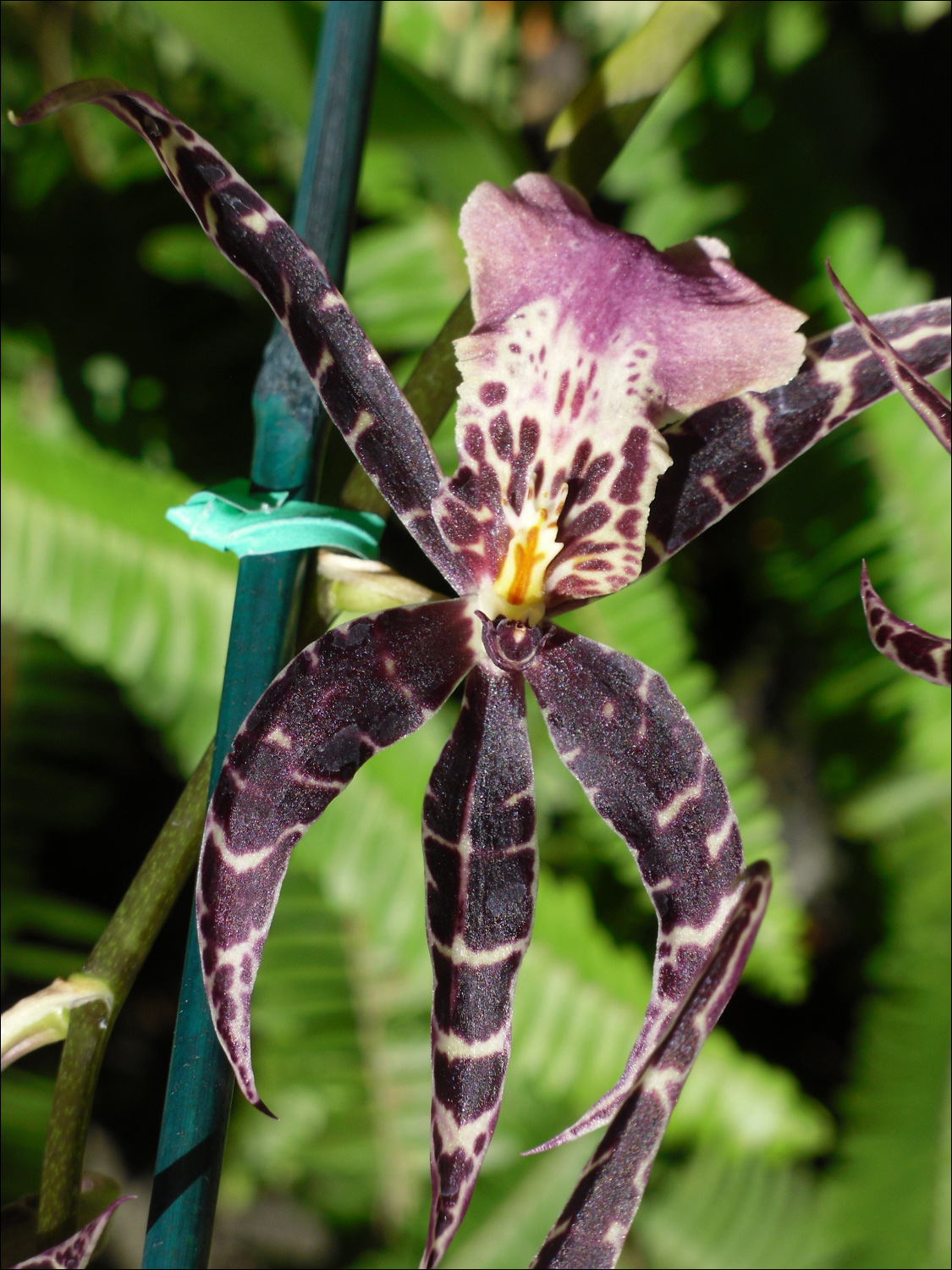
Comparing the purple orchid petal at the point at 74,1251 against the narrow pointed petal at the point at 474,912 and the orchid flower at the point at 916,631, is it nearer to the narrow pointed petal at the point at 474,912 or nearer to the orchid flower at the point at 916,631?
the narrow pointed petal at the point at 474,912

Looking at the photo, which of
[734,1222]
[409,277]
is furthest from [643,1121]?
[409,277]

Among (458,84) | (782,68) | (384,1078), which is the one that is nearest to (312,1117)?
(384,1078)

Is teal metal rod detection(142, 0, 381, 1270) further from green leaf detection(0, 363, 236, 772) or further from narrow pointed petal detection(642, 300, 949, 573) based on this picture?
green leaf detection(0, 363, 236, 772)

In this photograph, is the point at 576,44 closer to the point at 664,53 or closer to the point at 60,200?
the point at 60,200

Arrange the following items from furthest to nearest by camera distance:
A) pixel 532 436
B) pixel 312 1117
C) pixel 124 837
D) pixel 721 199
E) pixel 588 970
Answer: pixel 124 837 → pixel 312 1117 → pixel 721 199 → pixel 588 970 → pixel 532 436

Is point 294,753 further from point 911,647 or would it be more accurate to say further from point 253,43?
point 253,43

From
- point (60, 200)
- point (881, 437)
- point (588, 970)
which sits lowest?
point (588, 970)

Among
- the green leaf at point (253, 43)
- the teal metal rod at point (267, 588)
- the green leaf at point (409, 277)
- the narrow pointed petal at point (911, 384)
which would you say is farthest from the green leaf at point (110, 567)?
the narrow pointed petal at point (911, 384)

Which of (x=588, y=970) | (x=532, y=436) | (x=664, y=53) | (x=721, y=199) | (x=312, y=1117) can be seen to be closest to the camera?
(x=532, y=436)

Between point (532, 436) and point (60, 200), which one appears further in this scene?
point (60, 200)
